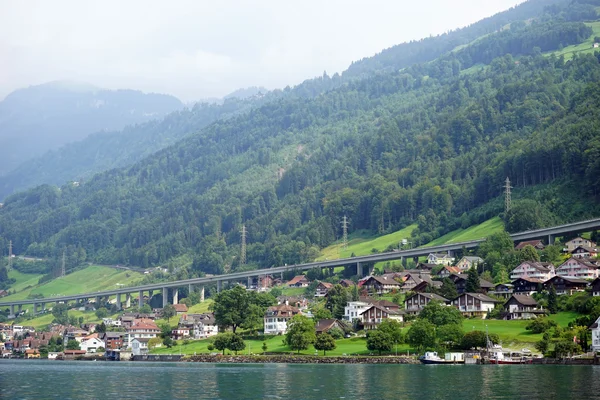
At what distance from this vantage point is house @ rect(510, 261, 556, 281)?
14825 centimetres

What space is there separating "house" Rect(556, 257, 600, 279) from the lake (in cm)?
4935

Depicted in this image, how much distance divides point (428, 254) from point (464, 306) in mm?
58245

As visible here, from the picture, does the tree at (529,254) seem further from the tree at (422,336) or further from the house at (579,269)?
the tree at (422,336)

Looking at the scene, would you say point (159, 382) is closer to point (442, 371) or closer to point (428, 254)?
point (442, 371)

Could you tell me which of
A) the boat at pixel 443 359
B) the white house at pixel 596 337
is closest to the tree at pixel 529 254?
the boat at pixel 443 359

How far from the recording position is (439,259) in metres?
191

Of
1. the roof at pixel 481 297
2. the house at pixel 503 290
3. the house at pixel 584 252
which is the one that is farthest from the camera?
the house at pixel 584 252

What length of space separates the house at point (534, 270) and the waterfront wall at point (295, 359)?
44070mm

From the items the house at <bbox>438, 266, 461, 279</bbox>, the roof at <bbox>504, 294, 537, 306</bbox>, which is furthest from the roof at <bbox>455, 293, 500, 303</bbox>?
the house at <bbox>438, 266, 461, 279</bbox>

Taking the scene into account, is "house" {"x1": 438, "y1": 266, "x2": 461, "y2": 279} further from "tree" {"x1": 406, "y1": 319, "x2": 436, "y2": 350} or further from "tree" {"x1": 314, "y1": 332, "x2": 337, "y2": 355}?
"tree" {"x1": 406, "y1": 319, "x2": 436, "y2": 350}

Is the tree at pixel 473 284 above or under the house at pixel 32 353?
above

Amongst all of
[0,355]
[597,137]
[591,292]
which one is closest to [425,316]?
[591,292]

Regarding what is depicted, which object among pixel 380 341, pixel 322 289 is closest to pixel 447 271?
pixel 322 289

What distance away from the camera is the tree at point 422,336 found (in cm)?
11488
